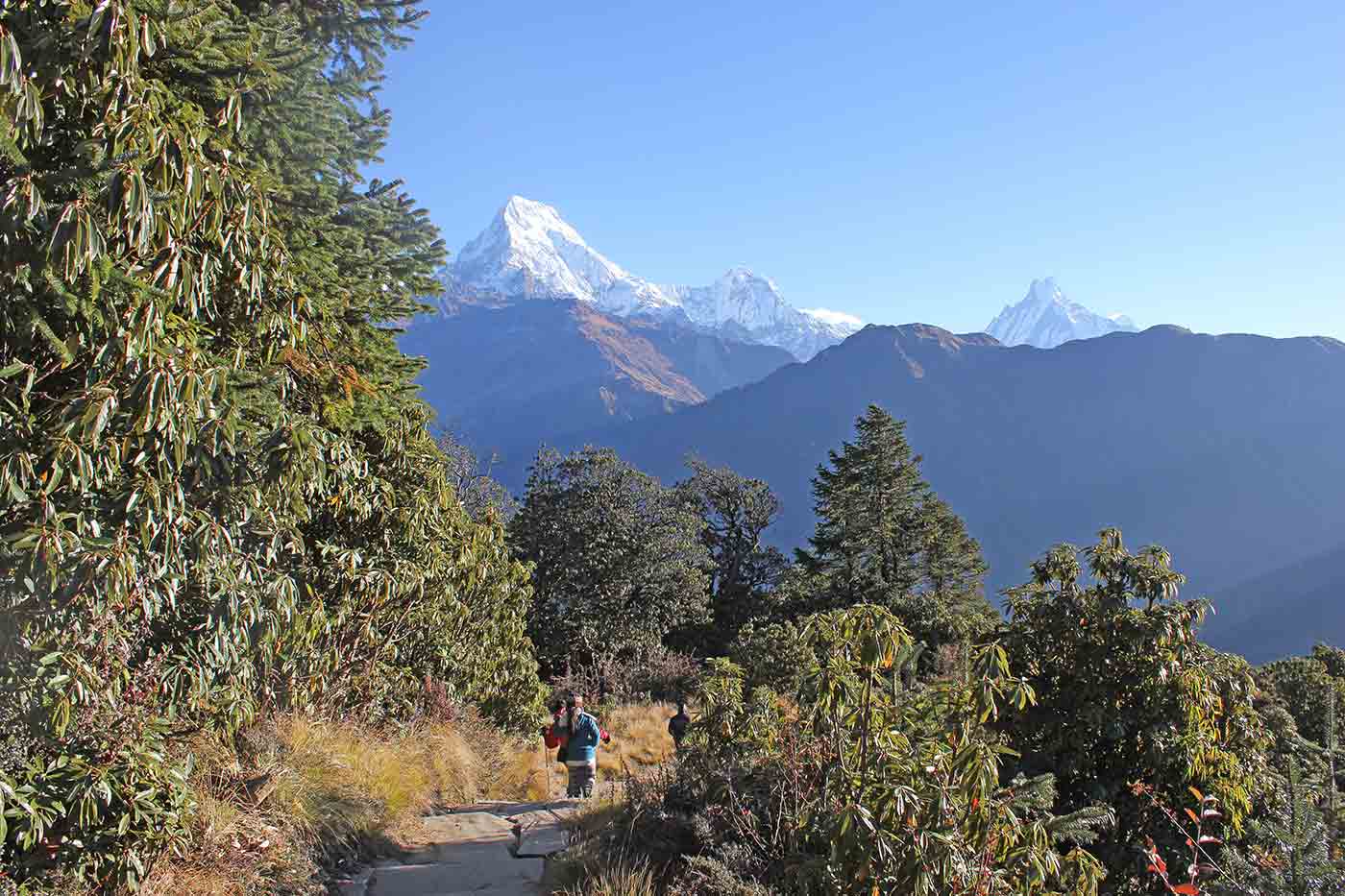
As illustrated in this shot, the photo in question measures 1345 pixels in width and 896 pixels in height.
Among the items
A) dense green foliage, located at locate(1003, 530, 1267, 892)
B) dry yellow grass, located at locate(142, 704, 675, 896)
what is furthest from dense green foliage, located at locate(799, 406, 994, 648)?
dense green foliage, located at locate(1003, 530, 1267, 892)

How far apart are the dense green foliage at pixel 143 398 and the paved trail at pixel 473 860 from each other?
5.12 ft

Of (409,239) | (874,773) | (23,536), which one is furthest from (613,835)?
(409,239)

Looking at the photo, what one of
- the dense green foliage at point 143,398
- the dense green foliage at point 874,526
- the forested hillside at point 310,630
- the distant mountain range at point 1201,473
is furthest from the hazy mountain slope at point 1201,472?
the dense green foliage at point 143,398

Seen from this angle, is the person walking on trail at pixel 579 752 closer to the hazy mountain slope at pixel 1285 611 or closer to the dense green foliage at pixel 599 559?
the dense green foliage at pixel 599 559

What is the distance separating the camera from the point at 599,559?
2594cm

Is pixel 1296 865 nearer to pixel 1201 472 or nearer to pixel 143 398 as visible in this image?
pixel 143 398

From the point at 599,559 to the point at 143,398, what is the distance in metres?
23.1

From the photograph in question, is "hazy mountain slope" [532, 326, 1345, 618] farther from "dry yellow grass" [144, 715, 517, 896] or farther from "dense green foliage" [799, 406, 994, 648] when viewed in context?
"dry yellow grass" [144, 715, 517, 896]

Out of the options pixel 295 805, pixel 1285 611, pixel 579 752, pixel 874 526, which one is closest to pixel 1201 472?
pixel 1285 611

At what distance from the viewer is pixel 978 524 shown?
190 meters

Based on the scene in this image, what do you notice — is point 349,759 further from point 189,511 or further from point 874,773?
point 874,773

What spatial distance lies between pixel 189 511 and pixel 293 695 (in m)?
3.38

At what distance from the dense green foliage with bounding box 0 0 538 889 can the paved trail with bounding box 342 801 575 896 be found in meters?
1.56

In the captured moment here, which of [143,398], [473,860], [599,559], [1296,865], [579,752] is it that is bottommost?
[579,752]
